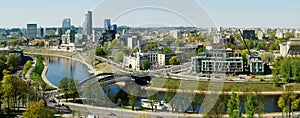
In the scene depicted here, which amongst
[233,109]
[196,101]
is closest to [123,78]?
[196,101]

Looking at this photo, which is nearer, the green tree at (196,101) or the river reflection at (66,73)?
the green tree at (196,101)

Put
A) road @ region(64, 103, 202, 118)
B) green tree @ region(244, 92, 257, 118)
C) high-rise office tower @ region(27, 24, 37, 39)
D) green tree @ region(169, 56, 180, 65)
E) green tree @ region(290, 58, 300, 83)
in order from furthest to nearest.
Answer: high-rise office tower @ region(27, 24, 37, 39), green tree @ region(169, 56, 180, 65), green tree @ region(290, 58, 300, 83), road @ region(64, 103, 202, 118), green tree @ region(244, 92, 257, 118)

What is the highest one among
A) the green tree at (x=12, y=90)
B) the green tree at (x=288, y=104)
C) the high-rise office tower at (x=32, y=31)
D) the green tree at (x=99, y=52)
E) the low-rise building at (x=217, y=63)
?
the high-rise office tower at (x=32, y=31)

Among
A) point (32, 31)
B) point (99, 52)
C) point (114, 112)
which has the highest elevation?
point (32, 31)

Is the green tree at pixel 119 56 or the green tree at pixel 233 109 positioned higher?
the green tree at pixel 119 56

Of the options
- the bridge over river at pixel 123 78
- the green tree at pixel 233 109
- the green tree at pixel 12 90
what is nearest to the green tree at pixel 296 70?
the bridge over river at pixel 123 78

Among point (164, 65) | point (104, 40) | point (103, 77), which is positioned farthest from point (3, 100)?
point (104, 40)

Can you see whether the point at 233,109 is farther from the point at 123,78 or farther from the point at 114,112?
the point at 123,78

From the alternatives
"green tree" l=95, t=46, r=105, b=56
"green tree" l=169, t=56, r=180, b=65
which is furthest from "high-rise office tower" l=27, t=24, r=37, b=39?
"green tree" l=169, t=56, r=180, b=65

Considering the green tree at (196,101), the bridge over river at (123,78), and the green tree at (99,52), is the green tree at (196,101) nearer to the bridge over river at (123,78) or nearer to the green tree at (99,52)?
the bridge over river at (123,78)

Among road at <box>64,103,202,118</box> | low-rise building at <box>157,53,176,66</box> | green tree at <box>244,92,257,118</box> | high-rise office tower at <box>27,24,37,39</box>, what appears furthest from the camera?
high-rise office tower at <box>27,24,37,39</box>

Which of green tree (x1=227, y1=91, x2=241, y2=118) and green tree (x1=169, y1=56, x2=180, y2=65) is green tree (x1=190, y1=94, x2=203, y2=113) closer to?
green tree (x1=227, y1=91, x2=241, y2=118)
